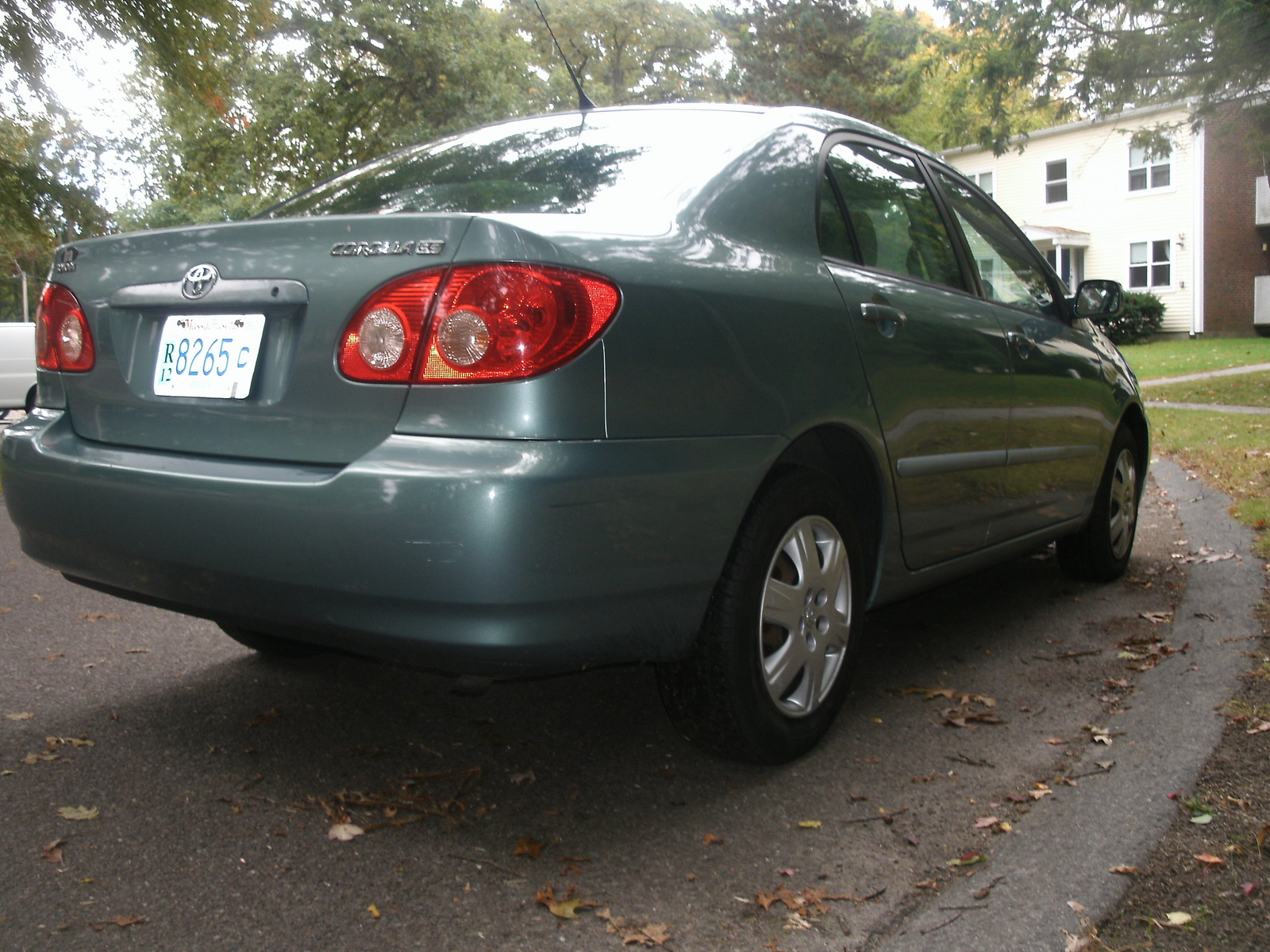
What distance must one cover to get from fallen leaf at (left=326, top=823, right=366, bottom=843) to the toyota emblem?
1196mm

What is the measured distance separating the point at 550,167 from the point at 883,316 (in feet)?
3.27

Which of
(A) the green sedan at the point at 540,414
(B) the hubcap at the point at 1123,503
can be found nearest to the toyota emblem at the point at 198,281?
(A) the green sedan at the point at 540,414

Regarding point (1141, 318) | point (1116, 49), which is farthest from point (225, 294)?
point (1141, 318)

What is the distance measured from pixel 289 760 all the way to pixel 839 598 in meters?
1.47

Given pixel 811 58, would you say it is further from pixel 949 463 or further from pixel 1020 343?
pixel 949 463

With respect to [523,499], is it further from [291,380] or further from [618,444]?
[291,380]

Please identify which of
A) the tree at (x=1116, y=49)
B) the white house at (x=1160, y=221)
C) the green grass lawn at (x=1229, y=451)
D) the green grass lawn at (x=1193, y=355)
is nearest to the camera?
the green grass lawn at (x=1229, y=451)

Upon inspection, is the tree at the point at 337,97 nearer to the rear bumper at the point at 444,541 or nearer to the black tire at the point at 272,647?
the black tire at the point at 272,647

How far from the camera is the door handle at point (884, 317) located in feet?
10.5

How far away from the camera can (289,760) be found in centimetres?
300

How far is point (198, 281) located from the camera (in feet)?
8.53

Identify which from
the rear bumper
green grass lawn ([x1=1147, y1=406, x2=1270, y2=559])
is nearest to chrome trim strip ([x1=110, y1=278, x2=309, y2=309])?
the rear bumper

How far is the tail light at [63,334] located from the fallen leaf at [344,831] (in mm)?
1220

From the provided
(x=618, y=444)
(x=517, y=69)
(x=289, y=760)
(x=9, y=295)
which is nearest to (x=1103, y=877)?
(x=618, y=444)
